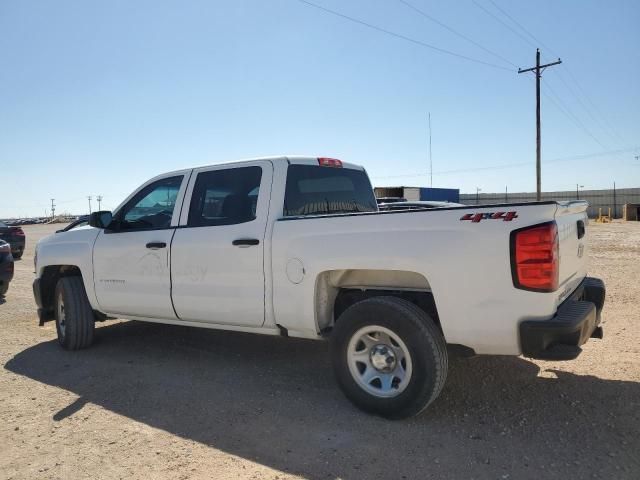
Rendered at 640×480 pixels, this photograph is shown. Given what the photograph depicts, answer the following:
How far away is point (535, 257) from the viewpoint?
3.05 metres

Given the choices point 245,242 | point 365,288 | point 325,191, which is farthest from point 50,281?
point 365,288

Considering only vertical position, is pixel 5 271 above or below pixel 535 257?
below

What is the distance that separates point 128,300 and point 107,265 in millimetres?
464

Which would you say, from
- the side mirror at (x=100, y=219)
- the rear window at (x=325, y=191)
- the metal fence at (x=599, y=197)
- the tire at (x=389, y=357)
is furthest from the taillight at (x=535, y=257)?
the metal fence at (x=599, y=197)

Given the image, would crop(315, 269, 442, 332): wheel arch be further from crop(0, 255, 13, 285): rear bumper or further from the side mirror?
crop(0, 255, 13, 285): rear bumper

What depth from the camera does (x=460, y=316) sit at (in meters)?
3.29

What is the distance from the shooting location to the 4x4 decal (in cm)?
310

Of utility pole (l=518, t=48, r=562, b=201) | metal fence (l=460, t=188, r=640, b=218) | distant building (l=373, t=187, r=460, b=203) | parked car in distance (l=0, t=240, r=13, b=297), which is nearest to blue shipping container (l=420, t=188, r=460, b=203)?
distant building (l=373, t=187, r=460, b=203)

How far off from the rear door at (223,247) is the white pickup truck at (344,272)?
0.01 metres

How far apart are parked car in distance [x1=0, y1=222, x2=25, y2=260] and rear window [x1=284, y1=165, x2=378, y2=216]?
14665 millimetres

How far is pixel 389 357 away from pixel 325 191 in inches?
70.2

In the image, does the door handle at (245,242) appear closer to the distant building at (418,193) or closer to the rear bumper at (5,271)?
the rear bumper at (5,271)

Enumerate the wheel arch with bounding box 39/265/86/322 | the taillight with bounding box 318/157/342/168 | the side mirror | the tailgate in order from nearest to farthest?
1. the tailgate
2. the taillight with bounding box 318/157/342/168
3. the side mirror
4. the wheel arch with bounding box 39/265/86/322

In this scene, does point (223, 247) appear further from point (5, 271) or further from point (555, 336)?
point (5, 271)
